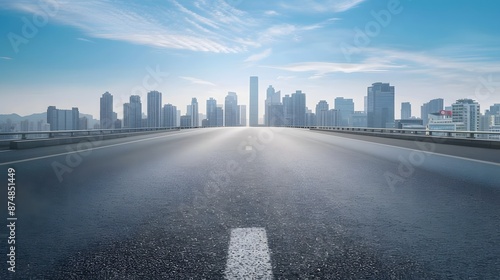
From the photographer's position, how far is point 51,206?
5.58 metres

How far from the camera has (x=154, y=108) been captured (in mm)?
90562

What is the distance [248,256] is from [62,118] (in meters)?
67.9

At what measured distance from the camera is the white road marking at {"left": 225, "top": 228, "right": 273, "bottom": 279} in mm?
2951

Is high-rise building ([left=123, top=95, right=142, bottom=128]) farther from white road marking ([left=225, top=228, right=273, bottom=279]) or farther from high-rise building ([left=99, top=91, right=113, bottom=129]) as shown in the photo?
white road marking ([left=225, top=228, right=273, bottom=279])

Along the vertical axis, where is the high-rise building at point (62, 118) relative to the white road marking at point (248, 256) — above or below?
above

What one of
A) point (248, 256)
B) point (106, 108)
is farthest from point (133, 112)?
point (248, 256)

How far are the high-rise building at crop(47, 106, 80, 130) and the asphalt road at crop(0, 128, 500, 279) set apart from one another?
5858cm

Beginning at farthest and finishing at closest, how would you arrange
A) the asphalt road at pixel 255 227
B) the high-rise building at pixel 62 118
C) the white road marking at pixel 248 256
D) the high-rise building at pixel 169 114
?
the high-rise building at pixel 169 114
the high-rise building at pixel 62 118
the asphalt road at pixel 255 227
the white road marking at pixel 248 256

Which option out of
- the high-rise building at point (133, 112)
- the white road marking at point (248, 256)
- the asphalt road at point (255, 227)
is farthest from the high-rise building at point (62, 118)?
the white road marking at point (248, 256)

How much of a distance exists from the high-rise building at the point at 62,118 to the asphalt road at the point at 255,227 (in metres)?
58.6

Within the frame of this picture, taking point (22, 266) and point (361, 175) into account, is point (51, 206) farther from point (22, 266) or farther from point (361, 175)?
point (361, 175)

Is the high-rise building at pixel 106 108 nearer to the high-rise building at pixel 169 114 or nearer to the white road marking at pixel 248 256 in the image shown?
the high-rise building at pixel 169 114

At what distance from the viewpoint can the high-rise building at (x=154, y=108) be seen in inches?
3501

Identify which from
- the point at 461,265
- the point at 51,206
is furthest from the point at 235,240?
the point at 51,206
